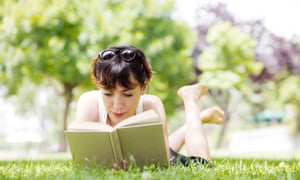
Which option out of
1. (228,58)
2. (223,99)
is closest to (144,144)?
(228,58)

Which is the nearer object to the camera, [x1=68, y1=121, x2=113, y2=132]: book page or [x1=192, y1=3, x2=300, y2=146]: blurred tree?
[x1=68, y1=121, x2=113, y2=132]: book page

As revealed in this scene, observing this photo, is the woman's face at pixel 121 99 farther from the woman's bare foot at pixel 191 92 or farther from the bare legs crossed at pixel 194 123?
the woman's bare foot at pixel 191 92

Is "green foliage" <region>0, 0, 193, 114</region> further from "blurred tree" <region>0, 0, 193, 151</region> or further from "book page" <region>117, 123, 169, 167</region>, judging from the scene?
"book page" <region>117, 123, 169, 167</region>

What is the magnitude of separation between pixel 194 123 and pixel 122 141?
1.12m

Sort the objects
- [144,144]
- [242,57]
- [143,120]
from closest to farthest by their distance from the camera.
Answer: [143,120], [144,144], [242,57]

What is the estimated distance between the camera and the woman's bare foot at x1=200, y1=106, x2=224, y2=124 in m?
4.38

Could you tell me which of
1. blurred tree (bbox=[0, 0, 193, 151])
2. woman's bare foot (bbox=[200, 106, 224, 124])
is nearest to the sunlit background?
blurred tree (bbox=[0, 0, 193, 151])

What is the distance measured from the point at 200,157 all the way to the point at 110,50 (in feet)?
3.58

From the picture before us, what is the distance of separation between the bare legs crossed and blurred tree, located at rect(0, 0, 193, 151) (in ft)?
40.7

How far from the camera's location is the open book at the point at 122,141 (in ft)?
8.53

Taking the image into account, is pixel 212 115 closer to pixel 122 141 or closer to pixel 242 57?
pixel 122 141

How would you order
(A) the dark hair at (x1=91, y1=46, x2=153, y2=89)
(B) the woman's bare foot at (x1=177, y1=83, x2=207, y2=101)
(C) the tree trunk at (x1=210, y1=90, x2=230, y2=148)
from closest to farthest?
(A) the dark hair at (x1=91, y1=46, x2=153, y2=89), (B) the woman's bare foot at (x1=177, y1=83, x2=207, y2=101), (C) the tree trunk at (x1=210, y1=90, x2=230, y2=148)

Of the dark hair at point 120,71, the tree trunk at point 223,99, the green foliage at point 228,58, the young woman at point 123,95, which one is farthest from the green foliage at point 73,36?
the dark hair at point 120,71

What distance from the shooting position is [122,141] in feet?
8.81
